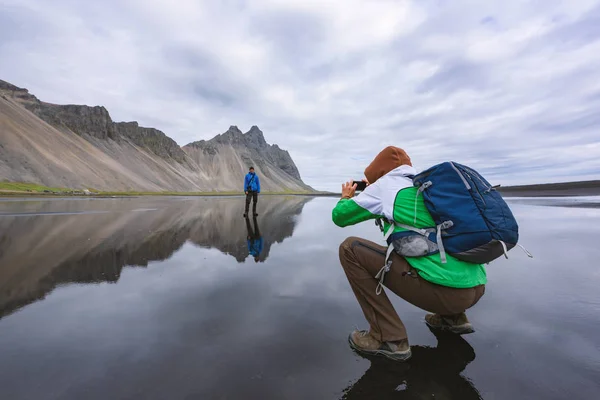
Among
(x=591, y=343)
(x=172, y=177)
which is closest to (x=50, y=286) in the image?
(x=591, y=343)

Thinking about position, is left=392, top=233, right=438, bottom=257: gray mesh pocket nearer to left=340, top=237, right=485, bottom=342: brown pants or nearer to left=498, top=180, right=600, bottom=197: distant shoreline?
left=340, top=237, right=485, bottom=342: brown pants

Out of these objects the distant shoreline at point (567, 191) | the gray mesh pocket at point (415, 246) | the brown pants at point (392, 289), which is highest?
the distant shoreline at point (567, 191)

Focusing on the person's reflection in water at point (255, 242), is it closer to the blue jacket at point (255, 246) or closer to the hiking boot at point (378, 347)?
the blue jacket at point (255, 246)

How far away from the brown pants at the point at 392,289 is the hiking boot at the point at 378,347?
6 centimetres

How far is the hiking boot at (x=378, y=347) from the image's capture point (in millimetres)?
2732

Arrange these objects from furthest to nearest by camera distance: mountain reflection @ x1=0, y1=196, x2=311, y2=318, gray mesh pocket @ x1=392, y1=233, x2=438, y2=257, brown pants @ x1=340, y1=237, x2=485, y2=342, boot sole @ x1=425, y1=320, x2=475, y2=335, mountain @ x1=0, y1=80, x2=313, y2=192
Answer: mountain @ x1=0, y1=80, x2=313, y2=192, mountain reflection @ x1=0, y1=196, x2=311, y2=318, boot sole @ x1=425, y1=320, x2=475, y2=335, brown pants @ x1=340, y1=237, x2=485, y2=342, gray mesh pocket @ x1=392, y1=233, x2=438, y2=257

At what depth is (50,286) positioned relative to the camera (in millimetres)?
4363

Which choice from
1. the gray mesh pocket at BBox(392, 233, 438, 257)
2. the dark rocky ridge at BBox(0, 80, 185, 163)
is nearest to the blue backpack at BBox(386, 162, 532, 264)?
the gray mesh pocket at BBox(392, 233, 438, 257)

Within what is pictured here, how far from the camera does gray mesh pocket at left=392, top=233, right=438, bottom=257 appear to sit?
2588 millimetres

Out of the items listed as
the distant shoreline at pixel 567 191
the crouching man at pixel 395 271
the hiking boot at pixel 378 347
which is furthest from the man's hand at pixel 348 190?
the distant shoreline at pixel 567 191

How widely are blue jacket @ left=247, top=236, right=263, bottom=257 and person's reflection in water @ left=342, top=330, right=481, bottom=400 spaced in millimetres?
4426

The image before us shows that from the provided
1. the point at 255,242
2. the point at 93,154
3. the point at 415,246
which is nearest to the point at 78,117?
the point at 93,154

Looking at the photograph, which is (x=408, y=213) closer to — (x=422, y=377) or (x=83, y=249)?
(x=422, y=377)

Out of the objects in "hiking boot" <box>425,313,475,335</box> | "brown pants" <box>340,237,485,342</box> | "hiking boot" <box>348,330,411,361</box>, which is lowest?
"hiking boot" <box>348,330,411,361</box>
